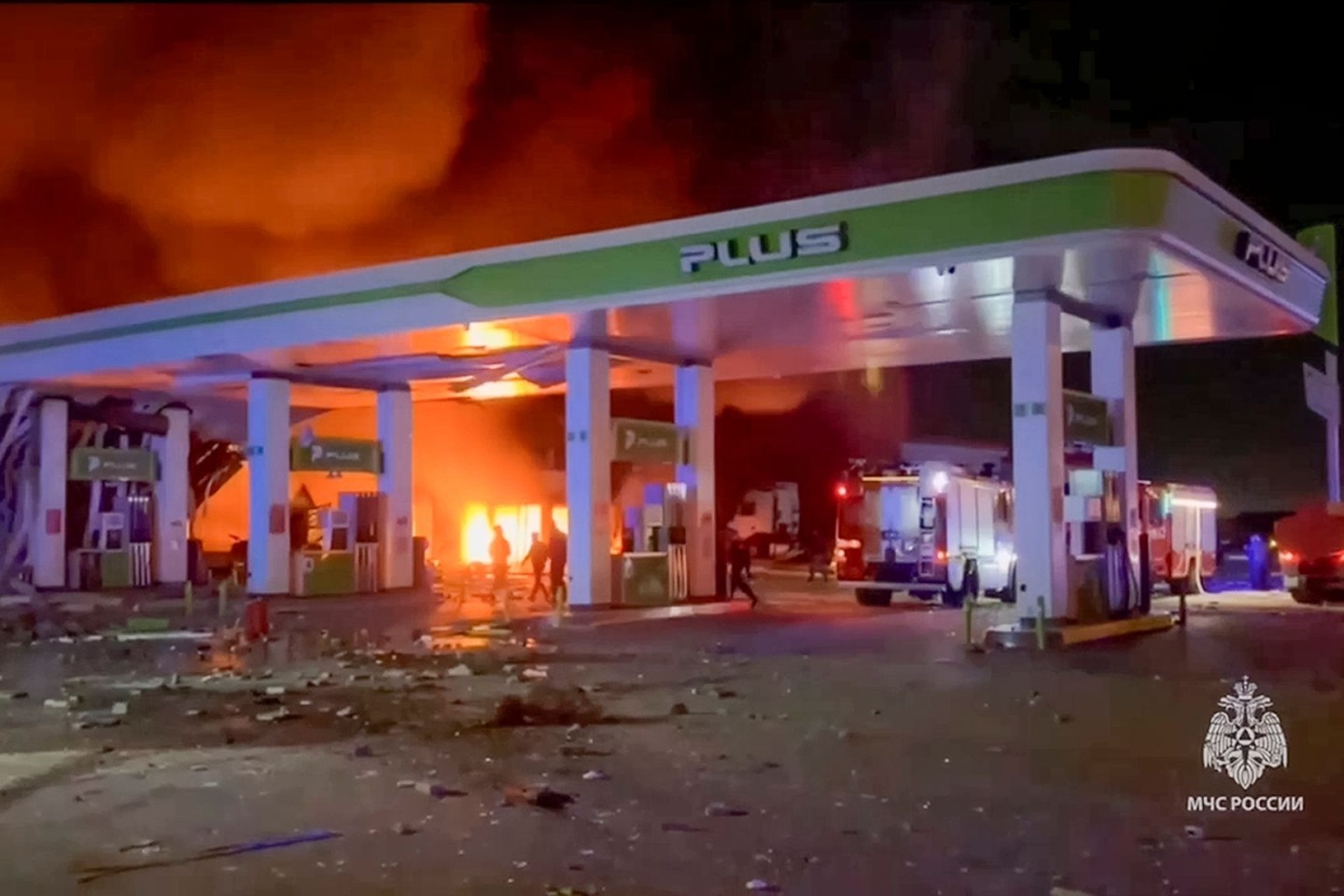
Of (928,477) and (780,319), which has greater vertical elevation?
(780,319)

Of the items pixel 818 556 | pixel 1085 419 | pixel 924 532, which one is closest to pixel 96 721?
pixel 1085 419

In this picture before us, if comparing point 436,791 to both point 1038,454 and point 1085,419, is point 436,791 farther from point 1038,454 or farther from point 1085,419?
point 1085,419

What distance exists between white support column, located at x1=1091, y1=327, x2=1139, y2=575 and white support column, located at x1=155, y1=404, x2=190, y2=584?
19.6 m

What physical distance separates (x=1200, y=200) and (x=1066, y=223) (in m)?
1.86

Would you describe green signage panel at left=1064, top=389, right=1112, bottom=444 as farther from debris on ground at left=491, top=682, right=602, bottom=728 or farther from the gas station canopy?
debris on ground at left=491, top=682, right=602, bottom=728

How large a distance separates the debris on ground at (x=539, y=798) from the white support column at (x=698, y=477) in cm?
1500

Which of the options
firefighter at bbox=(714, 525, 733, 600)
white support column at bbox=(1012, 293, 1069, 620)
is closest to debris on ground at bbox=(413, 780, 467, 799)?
white support column at bbox=(1012, 293, 1069, 620)

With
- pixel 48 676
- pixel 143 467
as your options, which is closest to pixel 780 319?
pixel 48 676

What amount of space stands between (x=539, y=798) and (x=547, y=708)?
3685 mm

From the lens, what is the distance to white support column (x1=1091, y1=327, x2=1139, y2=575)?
18.7 metres

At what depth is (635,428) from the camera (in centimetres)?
2167

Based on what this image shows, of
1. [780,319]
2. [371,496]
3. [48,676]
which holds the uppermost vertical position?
[780,319]

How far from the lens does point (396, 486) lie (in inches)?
1056

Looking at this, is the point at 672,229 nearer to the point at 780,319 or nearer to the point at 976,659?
the point at 780,319
